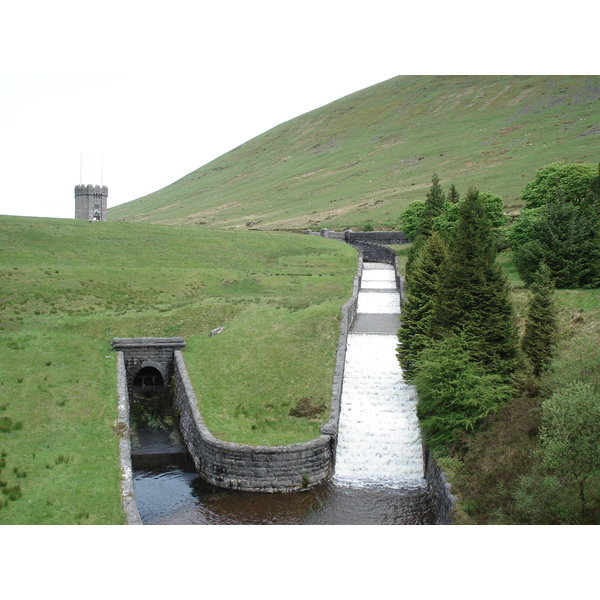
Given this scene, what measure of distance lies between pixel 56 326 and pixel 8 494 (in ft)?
70.5

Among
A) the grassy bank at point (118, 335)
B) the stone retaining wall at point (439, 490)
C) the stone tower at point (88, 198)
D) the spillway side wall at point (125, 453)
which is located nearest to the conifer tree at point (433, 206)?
the grassy bank at point (118, 335)

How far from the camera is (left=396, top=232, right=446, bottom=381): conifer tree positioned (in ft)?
111

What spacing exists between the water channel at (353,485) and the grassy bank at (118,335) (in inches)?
85.4

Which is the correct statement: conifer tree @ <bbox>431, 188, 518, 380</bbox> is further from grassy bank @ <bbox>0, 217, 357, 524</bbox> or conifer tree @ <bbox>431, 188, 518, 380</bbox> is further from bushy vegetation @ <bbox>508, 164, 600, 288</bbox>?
bushy vegetation @ <bbox>508, 164, 600, 288</bbox>

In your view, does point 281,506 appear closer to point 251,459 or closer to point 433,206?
point 251,459

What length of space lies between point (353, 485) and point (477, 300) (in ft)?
32.6

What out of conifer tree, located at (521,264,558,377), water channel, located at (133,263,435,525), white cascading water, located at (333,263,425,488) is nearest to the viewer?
water channel, located at (133,263,435,525)

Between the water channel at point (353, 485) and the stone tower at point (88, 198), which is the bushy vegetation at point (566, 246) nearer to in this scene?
the water channel at point (353, 485)

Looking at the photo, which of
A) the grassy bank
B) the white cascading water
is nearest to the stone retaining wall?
the white cascading water

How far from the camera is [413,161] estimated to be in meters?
155

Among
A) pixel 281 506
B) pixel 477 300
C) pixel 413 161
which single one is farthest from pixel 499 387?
pixel 413 161

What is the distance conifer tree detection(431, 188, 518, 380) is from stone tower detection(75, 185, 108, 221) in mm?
69112

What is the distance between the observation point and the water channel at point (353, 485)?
2370 cm

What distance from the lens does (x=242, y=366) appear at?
3497 centimetres
